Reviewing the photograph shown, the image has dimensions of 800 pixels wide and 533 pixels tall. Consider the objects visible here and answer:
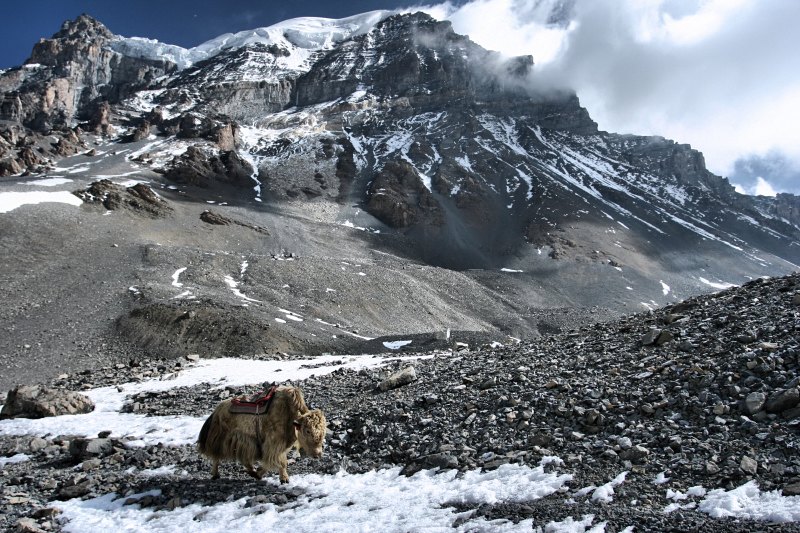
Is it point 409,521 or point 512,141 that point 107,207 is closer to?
point 409,521

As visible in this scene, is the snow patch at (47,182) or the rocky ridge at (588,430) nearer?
the rocky ridge at (588,430)

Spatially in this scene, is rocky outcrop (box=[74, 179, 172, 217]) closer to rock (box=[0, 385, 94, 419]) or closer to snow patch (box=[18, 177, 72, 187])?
snow patch (box=[18, 177, 72, 187])

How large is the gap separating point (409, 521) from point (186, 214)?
94030 millimetres

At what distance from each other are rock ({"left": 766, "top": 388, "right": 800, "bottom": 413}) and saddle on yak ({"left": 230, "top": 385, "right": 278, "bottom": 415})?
25.2ft

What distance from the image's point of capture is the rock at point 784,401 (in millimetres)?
7156

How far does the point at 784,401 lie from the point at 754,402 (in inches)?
14.3

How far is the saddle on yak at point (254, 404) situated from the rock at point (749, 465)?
6.89 meters

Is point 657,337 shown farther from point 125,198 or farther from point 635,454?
point 125,198

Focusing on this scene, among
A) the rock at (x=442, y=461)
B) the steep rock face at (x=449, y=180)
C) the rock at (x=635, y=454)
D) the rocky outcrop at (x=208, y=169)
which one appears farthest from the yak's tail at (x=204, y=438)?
the rocky outcrop at (x=208, y=169)

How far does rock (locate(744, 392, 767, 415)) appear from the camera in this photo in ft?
24.2

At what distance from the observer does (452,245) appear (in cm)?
11588

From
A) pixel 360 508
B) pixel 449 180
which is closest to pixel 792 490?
pixel 360 508

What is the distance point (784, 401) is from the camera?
7195 millimetres

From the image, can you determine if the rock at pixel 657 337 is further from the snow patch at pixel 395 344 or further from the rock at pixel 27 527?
the snow patch at pixel 395 344
